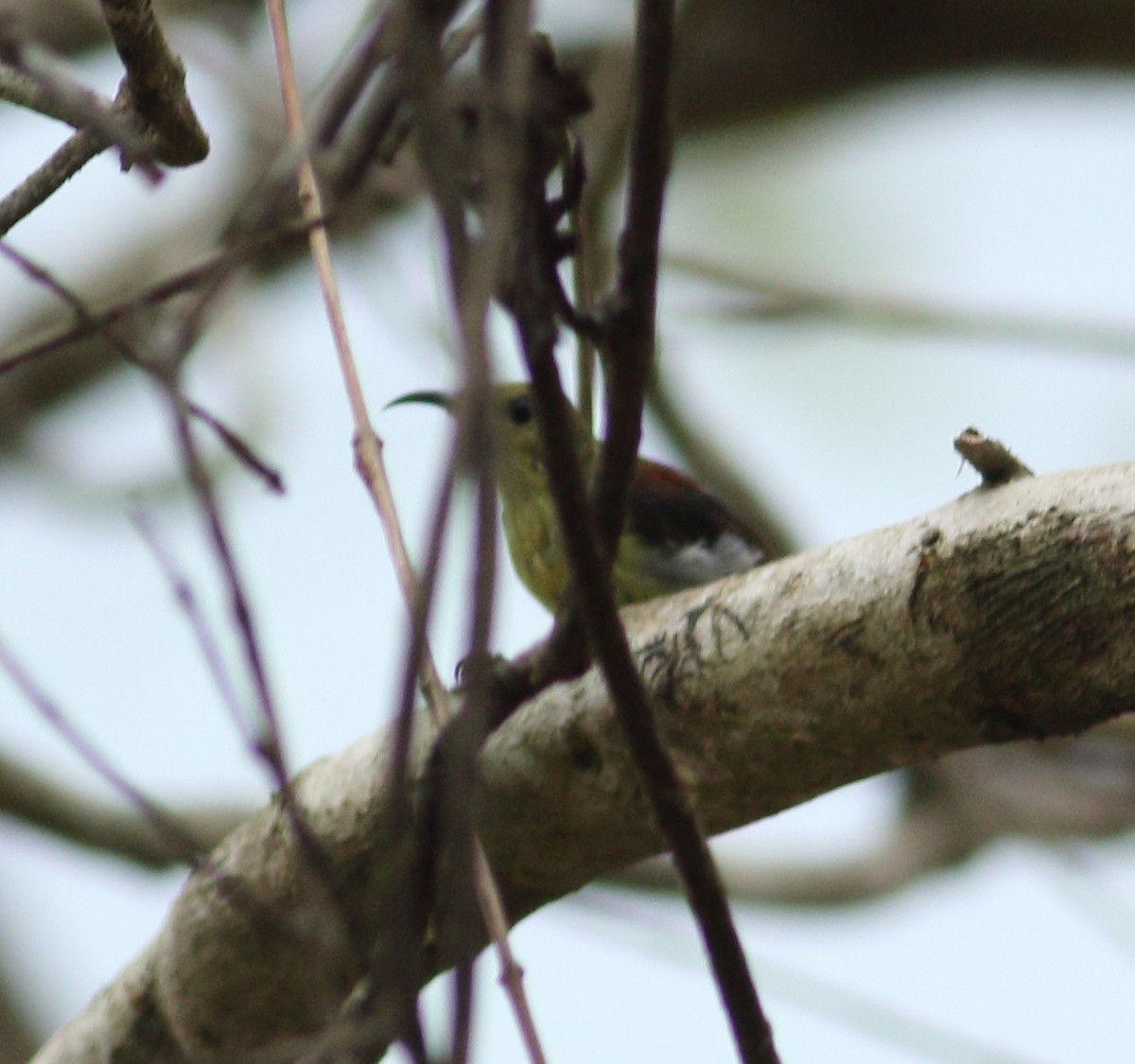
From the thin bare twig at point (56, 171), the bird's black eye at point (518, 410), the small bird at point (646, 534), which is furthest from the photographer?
the bird's black eye at point (518, 410)

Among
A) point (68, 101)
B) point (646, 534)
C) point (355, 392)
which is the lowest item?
point (355, 392)

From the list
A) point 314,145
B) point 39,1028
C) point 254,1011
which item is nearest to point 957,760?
point 254,1011

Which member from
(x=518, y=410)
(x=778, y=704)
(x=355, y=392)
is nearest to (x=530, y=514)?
(x=518, y=410)

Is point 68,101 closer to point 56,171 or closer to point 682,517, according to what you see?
point 56,171

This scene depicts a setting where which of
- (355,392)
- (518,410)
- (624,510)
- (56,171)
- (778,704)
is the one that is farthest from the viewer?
(518,410)

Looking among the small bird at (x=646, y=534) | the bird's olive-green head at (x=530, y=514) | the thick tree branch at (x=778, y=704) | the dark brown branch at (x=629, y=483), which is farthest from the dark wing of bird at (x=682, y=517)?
the dark brown branch at (x=629, y=483)

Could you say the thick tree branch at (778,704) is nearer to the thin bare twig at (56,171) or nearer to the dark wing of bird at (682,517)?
the thin bare twig at (56,171)
